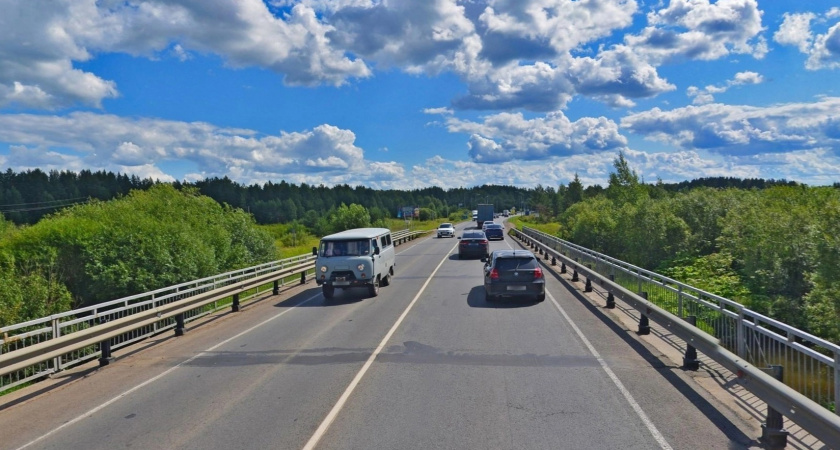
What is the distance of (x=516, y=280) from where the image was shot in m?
16.3

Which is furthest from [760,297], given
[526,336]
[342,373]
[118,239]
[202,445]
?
[118,239]

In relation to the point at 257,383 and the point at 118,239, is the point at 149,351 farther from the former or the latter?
the point at 118,239

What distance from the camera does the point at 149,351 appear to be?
1185 cm

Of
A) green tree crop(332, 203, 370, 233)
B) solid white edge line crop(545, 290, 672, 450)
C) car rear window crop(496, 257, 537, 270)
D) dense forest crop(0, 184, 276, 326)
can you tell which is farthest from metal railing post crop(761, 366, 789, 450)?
green tree crop(332, 203, 370, 233)

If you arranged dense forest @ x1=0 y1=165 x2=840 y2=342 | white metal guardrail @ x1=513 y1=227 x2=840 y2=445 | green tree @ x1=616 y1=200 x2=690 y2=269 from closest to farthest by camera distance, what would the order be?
white metal guardrail @ x1=513 y1=227 x2=840 y2=445, dense forest @ x1=0 y1=165 x2=840 y2=342, green tree @ x1=616 y1=200 x2=690 y2=269

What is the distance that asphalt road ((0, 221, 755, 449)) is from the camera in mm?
6254

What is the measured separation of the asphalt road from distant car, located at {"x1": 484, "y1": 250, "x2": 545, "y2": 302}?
2.45 m

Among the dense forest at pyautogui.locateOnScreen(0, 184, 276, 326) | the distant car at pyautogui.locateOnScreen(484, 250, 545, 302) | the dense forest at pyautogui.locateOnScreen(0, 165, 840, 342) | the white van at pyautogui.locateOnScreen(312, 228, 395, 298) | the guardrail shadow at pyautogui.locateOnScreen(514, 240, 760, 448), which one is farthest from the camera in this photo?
the dense forest at pyautogui.locateOnScreen(0, 184, 276, 326)

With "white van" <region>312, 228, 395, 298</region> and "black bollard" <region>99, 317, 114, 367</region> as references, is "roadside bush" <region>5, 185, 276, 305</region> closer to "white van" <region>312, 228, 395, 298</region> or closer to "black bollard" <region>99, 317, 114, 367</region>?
"white van" <region>312, 228, 395, 298</region>

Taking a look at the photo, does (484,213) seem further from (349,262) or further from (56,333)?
(56,333)

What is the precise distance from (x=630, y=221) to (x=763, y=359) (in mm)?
27933

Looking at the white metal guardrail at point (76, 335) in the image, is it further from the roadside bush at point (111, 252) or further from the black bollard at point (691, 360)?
the black bollard at point (691, 360)

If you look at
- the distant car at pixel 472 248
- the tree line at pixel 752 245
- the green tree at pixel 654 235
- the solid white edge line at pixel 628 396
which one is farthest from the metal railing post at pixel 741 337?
the distant car at pixel 472 248

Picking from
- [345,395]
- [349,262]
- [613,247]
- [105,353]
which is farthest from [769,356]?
[613,247]
